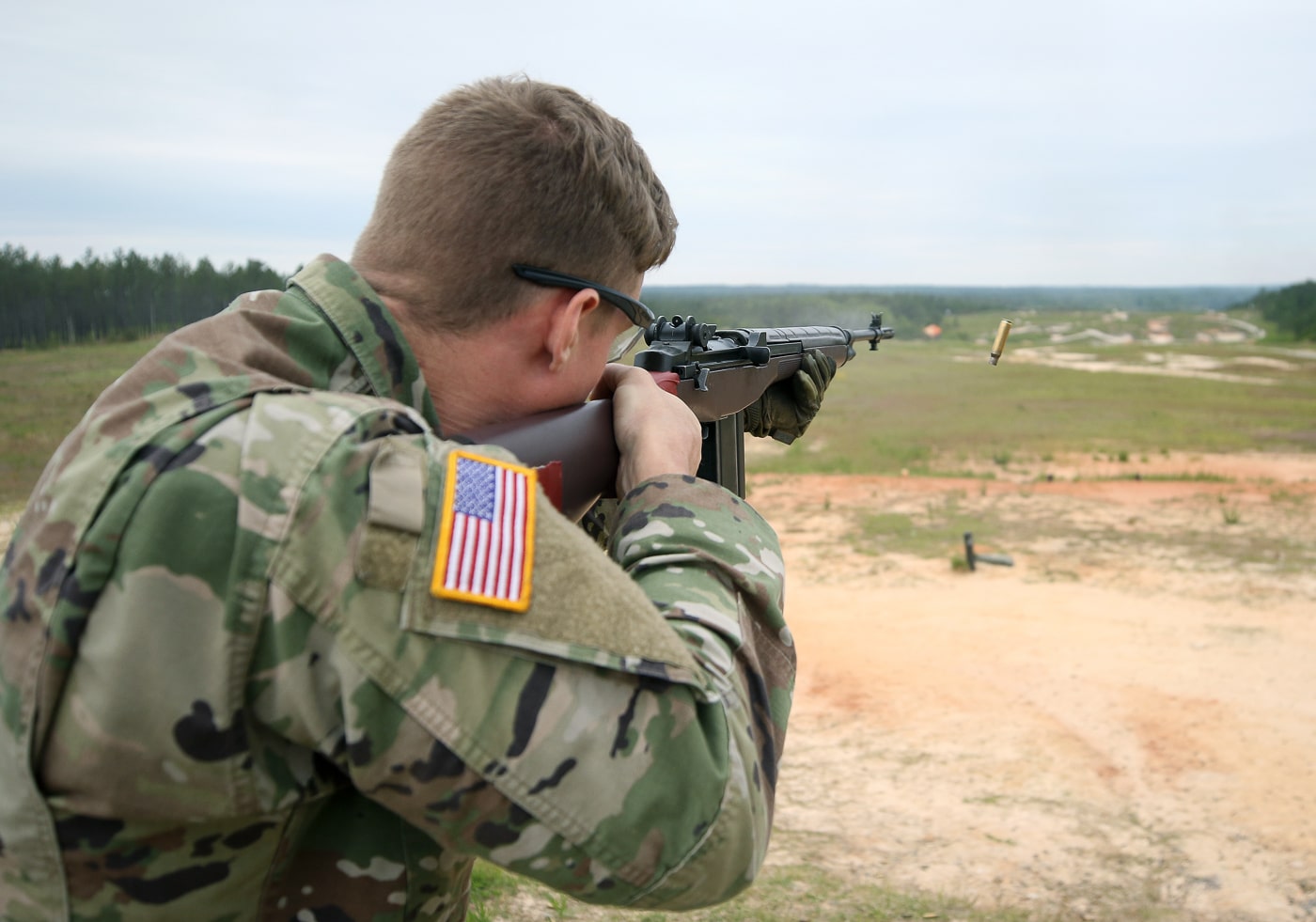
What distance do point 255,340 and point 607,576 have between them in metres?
0.64

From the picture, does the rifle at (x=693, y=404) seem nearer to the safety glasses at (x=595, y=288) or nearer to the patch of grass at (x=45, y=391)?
the safety glasses at (x=595, y=288)

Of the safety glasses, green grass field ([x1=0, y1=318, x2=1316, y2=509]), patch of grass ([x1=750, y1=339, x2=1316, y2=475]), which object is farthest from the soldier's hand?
patch of grass ([x1=750, y1=339, x2=1316, y2=475])

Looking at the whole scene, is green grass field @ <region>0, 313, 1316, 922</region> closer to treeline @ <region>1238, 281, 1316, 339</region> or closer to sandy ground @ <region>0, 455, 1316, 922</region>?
sandy ground @ <region>0, 455, 1316, 922</region>

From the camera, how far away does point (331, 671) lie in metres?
1.17

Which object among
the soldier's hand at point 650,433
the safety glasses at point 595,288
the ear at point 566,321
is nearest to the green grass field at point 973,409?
the soldier's hand at point 650,433

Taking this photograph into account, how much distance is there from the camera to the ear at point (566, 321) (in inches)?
68.2

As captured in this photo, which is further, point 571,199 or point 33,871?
point 571,199

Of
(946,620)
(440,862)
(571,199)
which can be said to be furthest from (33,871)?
(946,620)

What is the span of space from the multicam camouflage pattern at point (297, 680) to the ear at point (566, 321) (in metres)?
0.42

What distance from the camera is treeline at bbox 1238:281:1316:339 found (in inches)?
2280

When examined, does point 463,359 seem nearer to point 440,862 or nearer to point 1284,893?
point 440,862

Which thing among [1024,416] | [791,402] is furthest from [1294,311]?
[791,402]

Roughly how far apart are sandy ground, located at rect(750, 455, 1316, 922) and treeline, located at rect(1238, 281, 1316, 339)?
172 feet

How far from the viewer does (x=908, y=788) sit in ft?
21.1
